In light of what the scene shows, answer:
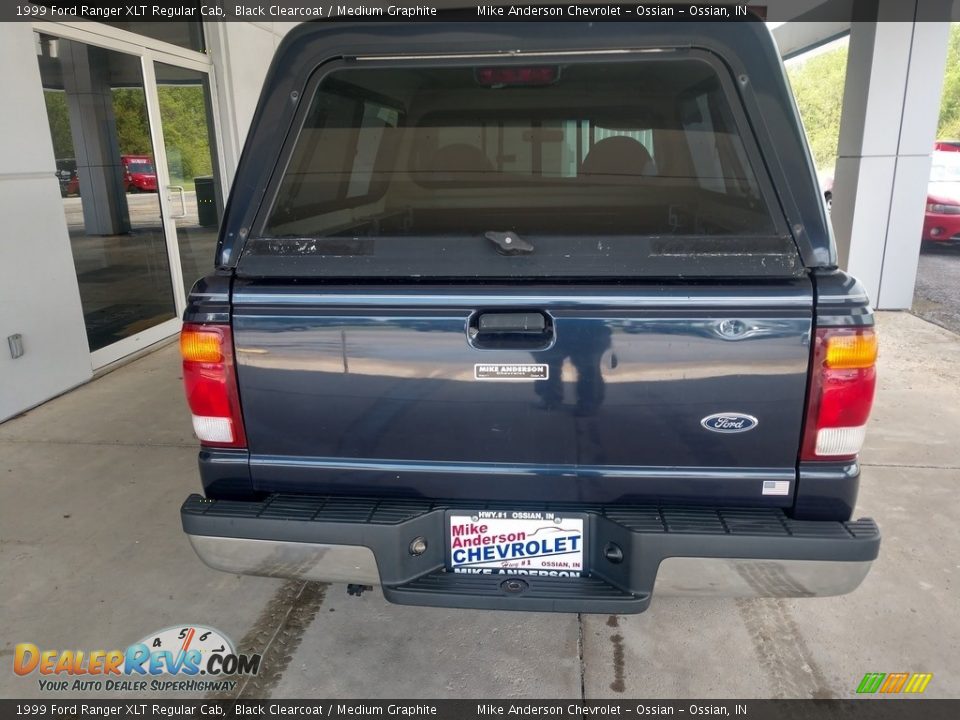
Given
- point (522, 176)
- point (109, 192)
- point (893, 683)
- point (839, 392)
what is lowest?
point (893, 683)

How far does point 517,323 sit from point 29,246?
422cm

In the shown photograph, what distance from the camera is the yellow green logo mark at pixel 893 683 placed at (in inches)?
90.5

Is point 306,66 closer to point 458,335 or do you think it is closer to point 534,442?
point 458,335

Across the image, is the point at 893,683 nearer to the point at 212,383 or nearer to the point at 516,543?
the point at 516,543

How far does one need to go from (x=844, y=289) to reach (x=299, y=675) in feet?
6.79

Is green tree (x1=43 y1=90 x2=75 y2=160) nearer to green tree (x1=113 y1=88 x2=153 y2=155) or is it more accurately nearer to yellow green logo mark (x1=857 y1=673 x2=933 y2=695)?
green tree (x1=113 y1=88 x2=153 y2=155)

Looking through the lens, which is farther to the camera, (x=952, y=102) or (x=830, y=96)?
(x=830, y=96)

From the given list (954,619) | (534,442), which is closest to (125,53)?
(534,442)

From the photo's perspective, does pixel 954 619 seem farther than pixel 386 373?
Yes

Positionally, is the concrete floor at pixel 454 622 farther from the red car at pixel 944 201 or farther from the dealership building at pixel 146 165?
the red car at pixel 944 201

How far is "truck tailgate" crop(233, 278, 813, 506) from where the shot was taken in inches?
70.5

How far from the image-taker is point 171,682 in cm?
238

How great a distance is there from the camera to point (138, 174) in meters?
6.27

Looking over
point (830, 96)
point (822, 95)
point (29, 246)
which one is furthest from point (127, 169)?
point (822, 95)
